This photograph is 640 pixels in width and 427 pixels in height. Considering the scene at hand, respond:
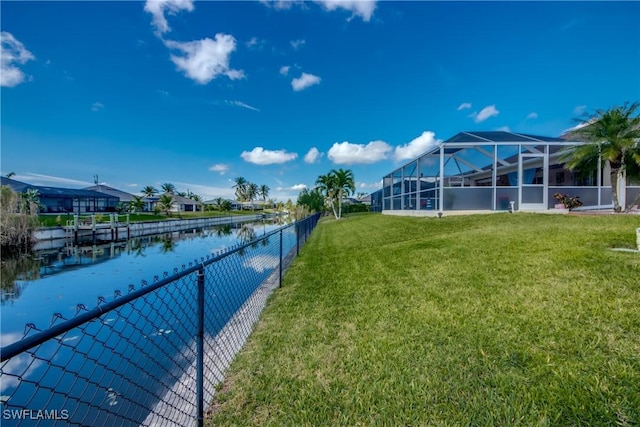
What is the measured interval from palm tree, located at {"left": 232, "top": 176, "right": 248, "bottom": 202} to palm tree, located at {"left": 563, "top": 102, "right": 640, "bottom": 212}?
273 feet

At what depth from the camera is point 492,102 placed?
63.0 ft

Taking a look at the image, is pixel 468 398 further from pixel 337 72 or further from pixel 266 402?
pixel 337 72

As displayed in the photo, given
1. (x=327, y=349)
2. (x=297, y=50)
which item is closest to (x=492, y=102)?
(x=297, y=50)

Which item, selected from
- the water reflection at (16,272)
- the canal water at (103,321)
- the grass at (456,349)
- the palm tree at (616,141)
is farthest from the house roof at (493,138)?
the water reflection at (16,272)

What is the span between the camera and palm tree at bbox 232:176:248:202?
8693 cm

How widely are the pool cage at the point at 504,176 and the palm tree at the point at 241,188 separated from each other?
252 feet

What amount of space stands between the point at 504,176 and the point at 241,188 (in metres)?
79.6

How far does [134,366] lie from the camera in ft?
8.57

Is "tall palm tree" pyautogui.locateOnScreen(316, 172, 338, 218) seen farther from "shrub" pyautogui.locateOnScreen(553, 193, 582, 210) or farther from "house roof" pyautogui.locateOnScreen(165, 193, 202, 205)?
"house roof" pyautogui.locateOnScreen(165, 193, 202, 205)

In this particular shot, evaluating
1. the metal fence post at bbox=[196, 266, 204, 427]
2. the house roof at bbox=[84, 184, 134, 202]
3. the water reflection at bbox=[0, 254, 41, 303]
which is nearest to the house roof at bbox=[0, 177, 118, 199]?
the house roof at bbox=[84, 184, 134, 202]

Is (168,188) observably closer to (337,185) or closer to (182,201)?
(182,201)

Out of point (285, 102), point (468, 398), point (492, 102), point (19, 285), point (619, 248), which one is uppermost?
point (285, 102)

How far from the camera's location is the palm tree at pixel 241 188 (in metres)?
86.9

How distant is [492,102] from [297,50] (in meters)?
A: 13.3
